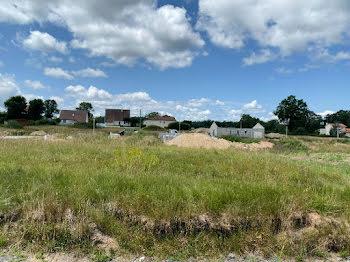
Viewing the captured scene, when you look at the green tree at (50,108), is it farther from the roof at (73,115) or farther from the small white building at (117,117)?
the small white building at (117,117)

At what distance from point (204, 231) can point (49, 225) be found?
2.51 meters

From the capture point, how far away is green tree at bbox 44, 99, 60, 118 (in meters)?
78.8

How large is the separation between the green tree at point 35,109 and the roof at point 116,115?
20279mm

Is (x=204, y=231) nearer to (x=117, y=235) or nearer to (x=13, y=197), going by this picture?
(x=117, y=235)

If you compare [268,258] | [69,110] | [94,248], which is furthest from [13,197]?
[69,110]

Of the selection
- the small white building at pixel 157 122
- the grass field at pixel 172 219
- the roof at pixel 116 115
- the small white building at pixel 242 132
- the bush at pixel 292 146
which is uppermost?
the roof at pixel 116 115

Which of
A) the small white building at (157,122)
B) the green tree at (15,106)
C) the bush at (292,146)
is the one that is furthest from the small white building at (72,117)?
the bush at (292,146)

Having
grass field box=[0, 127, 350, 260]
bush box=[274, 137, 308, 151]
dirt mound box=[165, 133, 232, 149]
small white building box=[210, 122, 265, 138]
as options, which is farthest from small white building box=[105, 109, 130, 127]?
grass field box=[0, 127, 350, 260]

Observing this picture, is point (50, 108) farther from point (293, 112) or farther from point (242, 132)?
point (293, 112)

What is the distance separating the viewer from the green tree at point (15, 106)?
51844 mm

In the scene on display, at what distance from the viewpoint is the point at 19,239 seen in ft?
11.2

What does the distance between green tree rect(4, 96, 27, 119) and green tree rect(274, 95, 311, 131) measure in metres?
72.3

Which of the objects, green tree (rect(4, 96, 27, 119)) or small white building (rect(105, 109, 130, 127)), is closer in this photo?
green tree (rect(4, 96, 27, 119))

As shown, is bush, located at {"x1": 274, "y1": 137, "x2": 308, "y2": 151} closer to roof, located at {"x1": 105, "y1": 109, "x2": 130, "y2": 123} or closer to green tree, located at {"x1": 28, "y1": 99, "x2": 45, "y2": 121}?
roof, located at {"x1": 105, "y1": 109, "x2": 130, "y2": 123}
